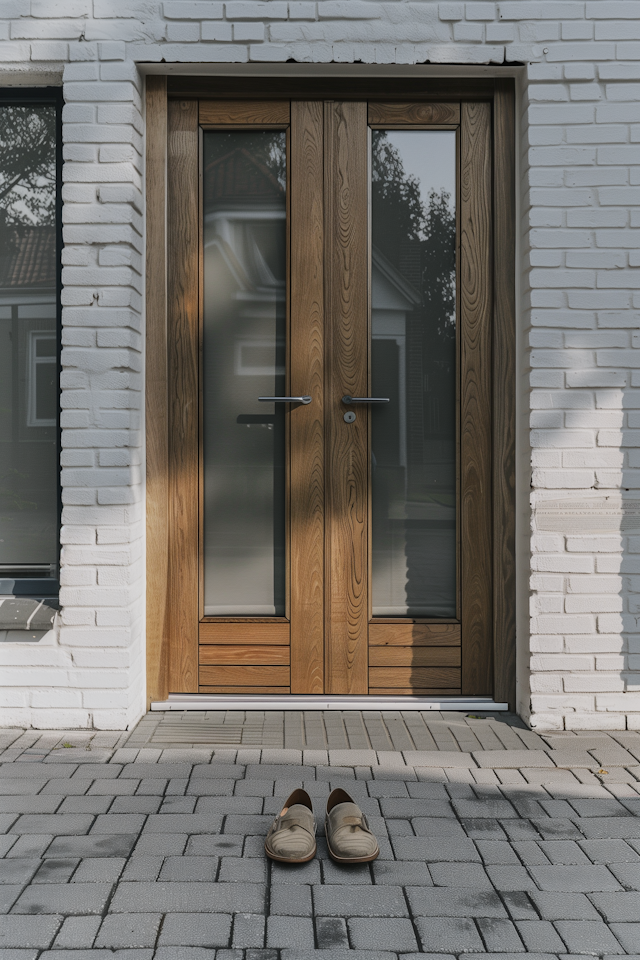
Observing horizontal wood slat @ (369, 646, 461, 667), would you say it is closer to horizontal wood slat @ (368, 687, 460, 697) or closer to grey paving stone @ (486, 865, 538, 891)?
horizontal wood slat @ (368, 687, 460, 697)

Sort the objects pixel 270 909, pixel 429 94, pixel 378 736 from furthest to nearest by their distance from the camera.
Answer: pixel 429 94, pixel 378 736, pixel 270 909

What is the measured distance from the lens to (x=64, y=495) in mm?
3025

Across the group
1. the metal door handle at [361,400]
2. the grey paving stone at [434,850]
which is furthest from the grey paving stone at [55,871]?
the metal door handle at [361,400]

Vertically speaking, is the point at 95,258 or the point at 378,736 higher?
the point at 95,258

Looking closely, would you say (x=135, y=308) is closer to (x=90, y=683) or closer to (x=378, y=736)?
(x=90, y=683)

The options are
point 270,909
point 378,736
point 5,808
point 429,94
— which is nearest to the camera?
point 270,909

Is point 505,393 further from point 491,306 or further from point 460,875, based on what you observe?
point 460,875

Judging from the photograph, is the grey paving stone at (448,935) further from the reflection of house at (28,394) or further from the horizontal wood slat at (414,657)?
the reflection of house at (28,394)

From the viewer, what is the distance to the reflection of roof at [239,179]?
10.7ft

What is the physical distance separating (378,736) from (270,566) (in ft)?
2.72

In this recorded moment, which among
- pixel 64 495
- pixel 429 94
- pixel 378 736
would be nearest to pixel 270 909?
pixel 378 736

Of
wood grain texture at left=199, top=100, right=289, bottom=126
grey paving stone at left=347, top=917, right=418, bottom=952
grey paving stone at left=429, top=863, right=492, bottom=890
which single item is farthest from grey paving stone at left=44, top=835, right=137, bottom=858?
wood grain texture at left=199, top=100, right=289, bottom=126

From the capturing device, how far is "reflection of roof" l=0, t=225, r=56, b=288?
322cm

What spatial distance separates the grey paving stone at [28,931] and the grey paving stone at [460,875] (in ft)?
3.01
